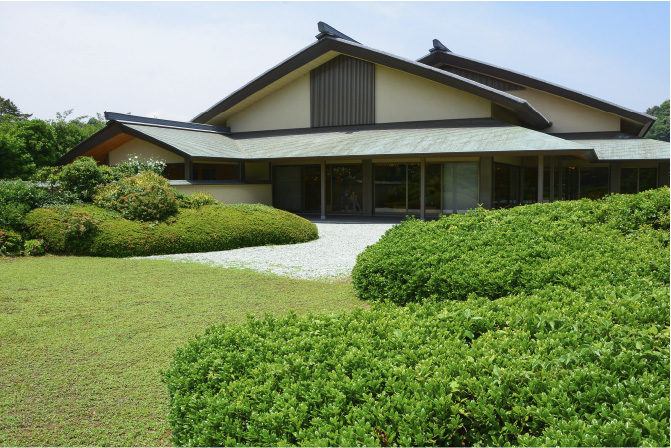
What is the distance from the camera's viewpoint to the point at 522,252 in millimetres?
6398

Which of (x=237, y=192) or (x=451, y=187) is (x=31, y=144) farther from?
(x=451, y=187)

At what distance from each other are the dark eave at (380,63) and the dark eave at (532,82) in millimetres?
1556

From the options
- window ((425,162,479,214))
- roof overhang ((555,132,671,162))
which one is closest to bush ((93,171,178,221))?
window ((425,162,479,214))

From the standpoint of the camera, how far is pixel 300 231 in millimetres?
14164

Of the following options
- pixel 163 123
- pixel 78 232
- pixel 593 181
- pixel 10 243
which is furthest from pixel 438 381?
pixel 593 181

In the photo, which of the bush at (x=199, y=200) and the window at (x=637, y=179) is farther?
the window at (x=637, y=179)

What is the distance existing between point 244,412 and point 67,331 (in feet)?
13.1

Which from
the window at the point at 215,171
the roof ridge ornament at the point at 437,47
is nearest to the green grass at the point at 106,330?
the window at the point at 215,171

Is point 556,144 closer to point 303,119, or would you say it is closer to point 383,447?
point 303,119

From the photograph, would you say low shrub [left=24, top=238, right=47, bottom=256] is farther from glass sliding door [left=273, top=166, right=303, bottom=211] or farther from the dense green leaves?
glass sliding door [left=273, top=166, right=303, bottom=211]

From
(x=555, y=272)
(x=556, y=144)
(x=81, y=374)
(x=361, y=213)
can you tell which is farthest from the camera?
(x=361, y=213)

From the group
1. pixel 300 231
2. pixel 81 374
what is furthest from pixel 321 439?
pixel 300 231

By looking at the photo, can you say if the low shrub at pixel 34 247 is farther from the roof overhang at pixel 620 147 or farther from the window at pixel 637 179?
the window at pixel 637 179

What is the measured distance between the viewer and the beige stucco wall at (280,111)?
23672 mm
